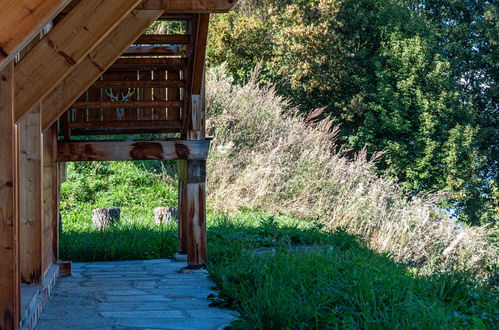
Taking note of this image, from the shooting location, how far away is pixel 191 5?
5.35 metres

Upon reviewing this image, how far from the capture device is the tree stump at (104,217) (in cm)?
962

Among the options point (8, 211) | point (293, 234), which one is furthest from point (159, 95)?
point (8, 211)

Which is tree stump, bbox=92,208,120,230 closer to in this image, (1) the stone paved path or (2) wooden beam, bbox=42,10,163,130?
(1) the stone paved path

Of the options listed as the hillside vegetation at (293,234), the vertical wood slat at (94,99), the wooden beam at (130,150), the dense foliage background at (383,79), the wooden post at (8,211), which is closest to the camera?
the wooden post at (8,211)

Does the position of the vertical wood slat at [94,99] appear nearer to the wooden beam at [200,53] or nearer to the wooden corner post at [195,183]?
the wooden corner post at [195,183]

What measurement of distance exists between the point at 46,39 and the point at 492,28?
21.2 m

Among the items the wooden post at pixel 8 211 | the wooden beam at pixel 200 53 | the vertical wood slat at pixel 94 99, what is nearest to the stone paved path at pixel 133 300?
the wooden post at pixel 8 211

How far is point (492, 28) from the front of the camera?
2295 cm

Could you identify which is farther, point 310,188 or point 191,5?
point 310,188

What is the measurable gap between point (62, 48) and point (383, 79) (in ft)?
60.0

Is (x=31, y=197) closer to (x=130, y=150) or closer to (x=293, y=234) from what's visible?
(x=130, y=150)

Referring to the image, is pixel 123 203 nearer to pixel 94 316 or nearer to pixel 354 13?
pixel 94 316

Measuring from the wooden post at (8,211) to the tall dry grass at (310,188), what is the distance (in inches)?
204

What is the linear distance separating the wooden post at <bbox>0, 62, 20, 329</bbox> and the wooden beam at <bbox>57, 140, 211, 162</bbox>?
2969mm
